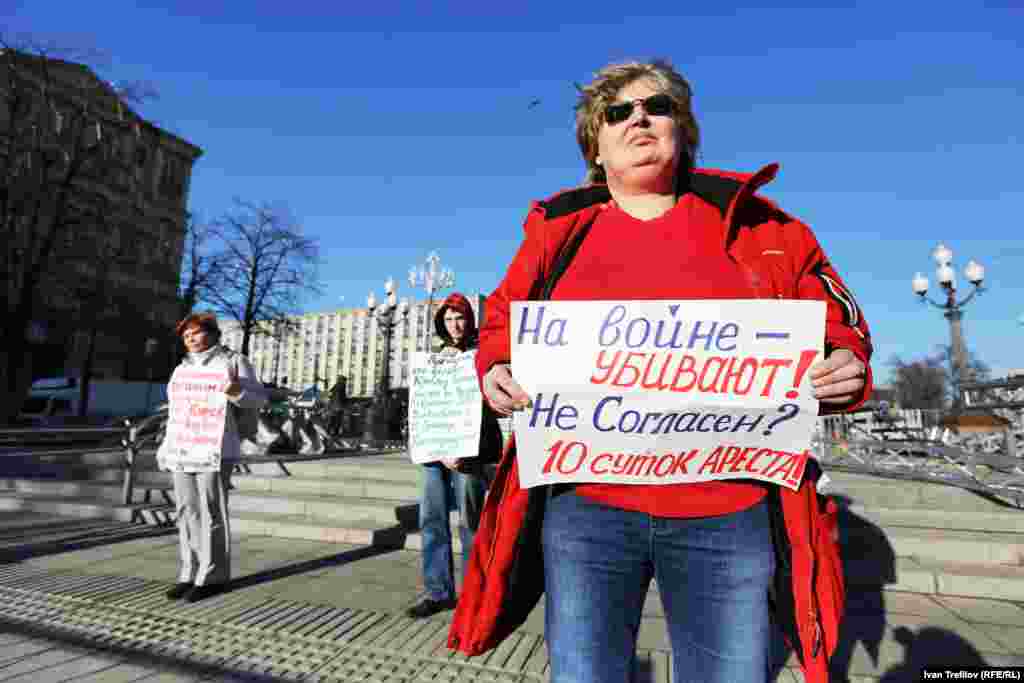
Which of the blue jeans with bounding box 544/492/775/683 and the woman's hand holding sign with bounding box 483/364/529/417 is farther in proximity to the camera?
the woman's hand holding sign with bounding box 483/364/529/417

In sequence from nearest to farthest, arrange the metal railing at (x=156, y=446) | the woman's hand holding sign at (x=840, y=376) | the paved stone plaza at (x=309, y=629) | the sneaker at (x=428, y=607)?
1. the woman's hand holding sign at (x=840, y=376)
2. the paved stone plaza at (x=309, y=629)
3. the sneaker at (x=428, y=607)
4. the metal railing at (x=156, y=446)

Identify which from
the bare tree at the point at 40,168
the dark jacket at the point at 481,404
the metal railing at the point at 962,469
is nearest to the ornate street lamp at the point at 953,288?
the metal railing at the point at 962,469

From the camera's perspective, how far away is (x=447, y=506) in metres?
4.21

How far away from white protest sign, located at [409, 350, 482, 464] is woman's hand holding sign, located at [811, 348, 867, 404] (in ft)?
9.14

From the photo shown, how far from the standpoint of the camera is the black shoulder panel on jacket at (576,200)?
169cm

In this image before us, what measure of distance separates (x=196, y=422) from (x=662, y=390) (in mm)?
4003

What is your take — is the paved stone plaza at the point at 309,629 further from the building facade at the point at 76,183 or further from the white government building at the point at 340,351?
the white government building at the point at 340,351

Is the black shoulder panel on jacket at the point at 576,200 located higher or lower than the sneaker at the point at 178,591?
higher

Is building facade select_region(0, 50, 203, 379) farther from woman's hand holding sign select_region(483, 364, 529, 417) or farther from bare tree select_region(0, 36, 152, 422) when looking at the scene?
woman's hand holding sign select_region(483, 364, 529, 417)

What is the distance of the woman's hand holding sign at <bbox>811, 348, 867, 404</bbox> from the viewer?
52.3 inches

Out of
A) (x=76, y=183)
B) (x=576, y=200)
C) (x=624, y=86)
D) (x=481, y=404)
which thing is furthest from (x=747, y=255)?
(x=76, y=183)

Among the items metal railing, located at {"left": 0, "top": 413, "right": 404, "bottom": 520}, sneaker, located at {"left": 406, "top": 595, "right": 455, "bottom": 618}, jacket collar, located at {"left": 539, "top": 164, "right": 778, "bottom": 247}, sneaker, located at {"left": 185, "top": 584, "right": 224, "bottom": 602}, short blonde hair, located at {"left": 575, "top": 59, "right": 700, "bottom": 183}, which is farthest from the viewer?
metal railing, located at {"left": 0, "top": 413, "right": 404, "bottom": 520}

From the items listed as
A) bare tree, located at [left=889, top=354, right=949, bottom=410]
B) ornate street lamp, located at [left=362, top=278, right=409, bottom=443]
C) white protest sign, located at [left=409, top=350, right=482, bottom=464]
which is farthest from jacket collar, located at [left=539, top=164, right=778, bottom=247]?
bare tree, located at [left=889, top=354, right=949, bottom=410]

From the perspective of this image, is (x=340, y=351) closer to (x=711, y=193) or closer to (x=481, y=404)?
(x=481, y=404)
